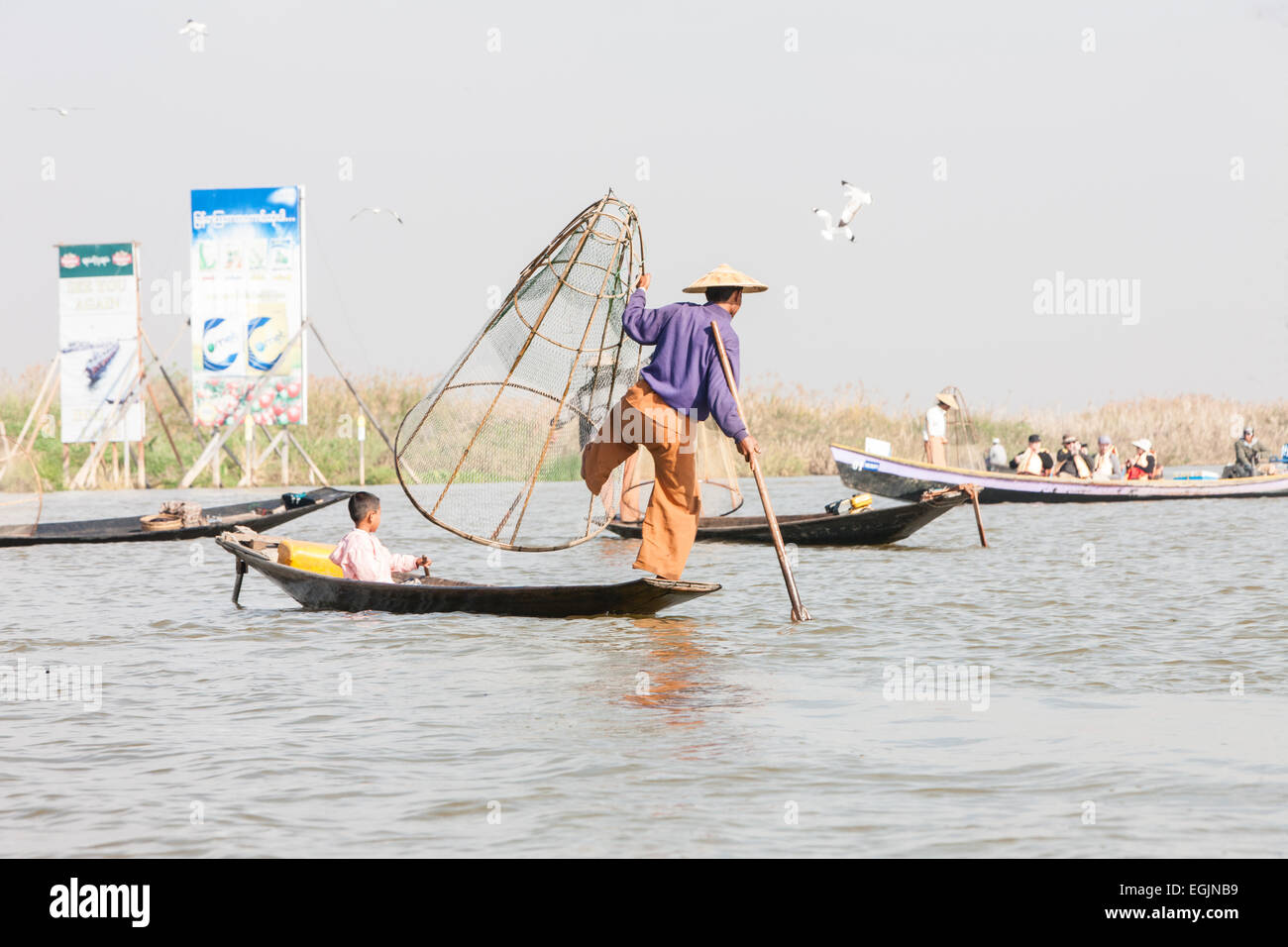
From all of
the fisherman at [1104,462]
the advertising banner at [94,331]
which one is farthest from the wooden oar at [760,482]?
the advertising banner at [94,331]

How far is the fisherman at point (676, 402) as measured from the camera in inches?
336

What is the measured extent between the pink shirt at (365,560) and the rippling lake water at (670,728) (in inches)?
11.4

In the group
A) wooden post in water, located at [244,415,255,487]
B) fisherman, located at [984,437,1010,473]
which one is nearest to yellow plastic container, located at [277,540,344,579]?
fisherman, located at [984,437,1010,473]

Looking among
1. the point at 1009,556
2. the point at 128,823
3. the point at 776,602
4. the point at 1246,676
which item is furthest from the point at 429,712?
the point at 1009,556

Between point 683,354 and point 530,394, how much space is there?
2.31 metres

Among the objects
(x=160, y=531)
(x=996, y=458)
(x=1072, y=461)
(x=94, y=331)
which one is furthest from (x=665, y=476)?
(x=94, y=331)

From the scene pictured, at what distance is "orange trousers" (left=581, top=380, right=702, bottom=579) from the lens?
28.0 feet

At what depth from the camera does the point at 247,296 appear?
942 inches

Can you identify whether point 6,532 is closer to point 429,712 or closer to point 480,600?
point 480,600

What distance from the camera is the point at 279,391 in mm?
24391

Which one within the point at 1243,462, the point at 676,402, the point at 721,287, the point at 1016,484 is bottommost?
the point at 1016,484

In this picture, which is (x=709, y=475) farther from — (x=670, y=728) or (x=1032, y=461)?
(x=670, y=728)

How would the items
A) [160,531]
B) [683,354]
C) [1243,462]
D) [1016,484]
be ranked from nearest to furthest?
[683,354] → [160,531] → [1016,484] → [1243,462]

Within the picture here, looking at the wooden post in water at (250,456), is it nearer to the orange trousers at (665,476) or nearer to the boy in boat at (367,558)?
the boy in boat at (367,558)
